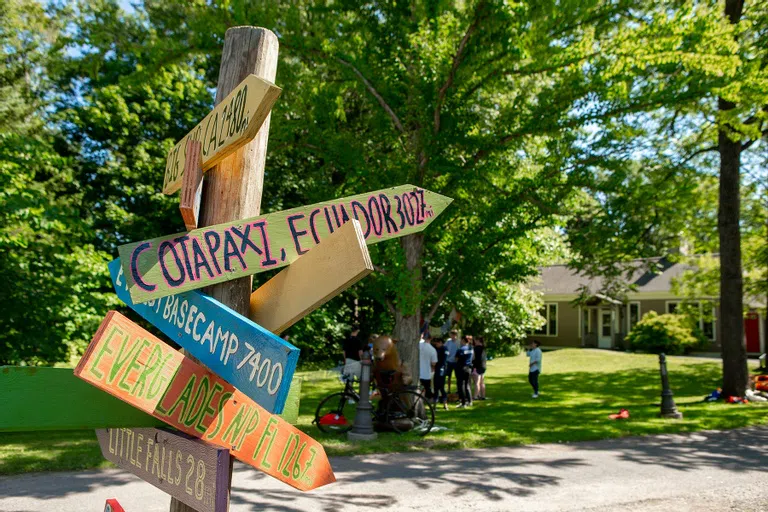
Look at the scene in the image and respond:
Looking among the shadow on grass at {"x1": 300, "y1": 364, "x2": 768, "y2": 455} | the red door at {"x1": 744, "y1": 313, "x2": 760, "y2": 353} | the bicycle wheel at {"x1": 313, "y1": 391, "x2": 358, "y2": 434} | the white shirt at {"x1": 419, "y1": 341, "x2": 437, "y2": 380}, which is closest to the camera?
the shadow on grass at {"x1": 300, "y1": 364, "x2": 768, "y2": 455}

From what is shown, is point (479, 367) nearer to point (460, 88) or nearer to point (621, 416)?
point (621, 416)

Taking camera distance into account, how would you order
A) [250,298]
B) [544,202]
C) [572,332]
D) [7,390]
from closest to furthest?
[7,390], [250,298], [544,202], [572,332]

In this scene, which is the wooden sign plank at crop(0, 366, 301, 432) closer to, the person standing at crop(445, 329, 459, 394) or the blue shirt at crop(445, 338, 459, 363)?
the person standing at crop(445, 329, 459, 394)

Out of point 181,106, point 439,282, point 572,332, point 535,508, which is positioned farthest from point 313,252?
point 572,332

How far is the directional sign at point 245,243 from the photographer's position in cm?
195

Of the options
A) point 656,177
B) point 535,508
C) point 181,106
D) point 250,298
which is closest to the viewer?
point 250,298

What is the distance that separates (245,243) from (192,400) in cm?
52

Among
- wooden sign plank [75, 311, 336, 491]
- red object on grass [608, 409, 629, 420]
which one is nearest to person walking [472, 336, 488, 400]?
red object on grass [608, 409, 629, 420]

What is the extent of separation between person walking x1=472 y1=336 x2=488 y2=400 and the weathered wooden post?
46.7 feet

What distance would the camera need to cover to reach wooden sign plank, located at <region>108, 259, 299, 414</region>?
1.70 metres

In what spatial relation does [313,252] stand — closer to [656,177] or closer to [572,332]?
[656,177]

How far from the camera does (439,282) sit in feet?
37.7

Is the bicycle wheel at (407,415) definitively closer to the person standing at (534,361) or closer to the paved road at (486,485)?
the paved road at (486,485)

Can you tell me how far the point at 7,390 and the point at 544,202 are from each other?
9.58 metres
